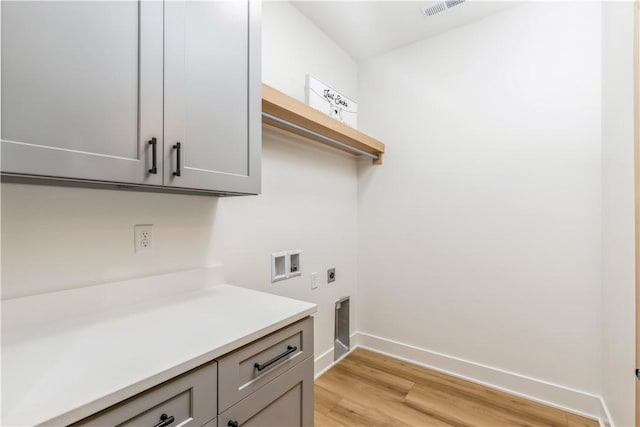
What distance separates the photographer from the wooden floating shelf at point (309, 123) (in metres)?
1.55

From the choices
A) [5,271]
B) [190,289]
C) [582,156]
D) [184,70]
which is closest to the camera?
[5,271]

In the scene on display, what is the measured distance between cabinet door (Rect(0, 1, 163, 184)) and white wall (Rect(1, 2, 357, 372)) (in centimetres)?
34

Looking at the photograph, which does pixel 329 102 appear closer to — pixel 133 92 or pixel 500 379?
pixel 133 92

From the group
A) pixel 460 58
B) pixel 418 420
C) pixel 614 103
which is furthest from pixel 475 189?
pixel 418 420

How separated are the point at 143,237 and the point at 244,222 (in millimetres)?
554

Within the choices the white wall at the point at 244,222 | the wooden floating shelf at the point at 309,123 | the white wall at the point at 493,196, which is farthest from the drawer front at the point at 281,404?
the white wall at the point at 493,196

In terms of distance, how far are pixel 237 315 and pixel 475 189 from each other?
190 cm

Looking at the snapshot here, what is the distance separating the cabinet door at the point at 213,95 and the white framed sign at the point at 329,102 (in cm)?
67

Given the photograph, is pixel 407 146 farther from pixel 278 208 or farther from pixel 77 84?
pixel 77 84

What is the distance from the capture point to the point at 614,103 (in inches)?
60.6

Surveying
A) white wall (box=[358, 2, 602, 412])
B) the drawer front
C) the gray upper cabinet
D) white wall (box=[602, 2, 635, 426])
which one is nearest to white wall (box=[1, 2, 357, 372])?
the gray upper cabinet

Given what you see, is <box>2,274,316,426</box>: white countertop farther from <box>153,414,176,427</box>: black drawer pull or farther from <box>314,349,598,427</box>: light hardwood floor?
<box>314,349,598,427</box>: light hardwood floor

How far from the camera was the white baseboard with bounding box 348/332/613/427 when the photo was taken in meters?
1.81

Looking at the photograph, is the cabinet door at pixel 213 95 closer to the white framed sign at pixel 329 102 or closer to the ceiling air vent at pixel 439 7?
the white framed sign at pixel 329 102
